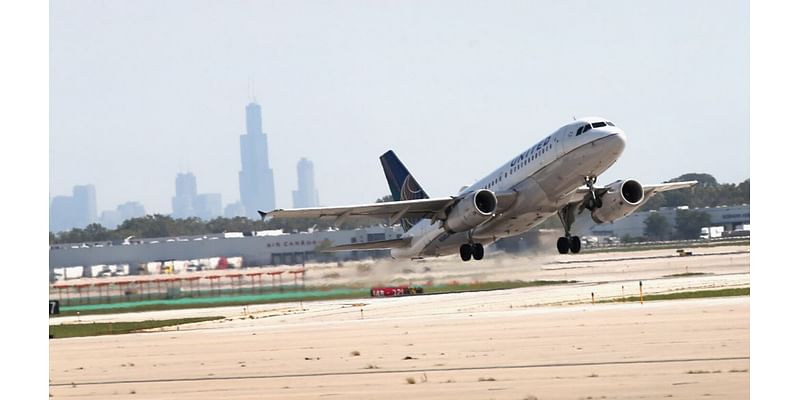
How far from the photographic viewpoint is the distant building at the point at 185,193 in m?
66.2

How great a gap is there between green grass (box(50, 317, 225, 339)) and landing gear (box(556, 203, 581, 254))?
1065cm

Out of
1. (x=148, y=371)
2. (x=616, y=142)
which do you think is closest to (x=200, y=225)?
(x=616, y=142)

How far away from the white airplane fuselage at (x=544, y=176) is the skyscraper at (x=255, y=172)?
583 inches

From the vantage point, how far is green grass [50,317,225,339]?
3139cm

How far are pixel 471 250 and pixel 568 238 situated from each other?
3.03 metres

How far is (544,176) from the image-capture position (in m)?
31.5

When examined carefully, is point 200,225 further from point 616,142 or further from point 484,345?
point 484,345

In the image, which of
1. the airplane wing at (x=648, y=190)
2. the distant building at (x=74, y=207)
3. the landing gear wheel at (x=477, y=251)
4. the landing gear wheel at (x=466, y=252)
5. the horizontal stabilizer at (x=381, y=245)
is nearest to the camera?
the airplane wing at (x=648, y=190)

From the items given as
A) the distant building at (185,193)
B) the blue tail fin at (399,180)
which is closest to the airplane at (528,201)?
the blue tail fin at (399,180)

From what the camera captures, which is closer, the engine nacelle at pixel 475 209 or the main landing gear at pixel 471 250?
the engine nacelle at pixel 475 209

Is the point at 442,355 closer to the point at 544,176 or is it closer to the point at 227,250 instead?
the point at 544,176

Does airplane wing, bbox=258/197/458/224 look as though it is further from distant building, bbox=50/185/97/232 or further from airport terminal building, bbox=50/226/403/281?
distant building, bbox=50/185/97/232

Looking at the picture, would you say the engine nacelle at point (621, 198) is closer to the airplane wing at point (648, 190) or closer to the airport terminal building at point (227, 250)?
the airplane wing at point (648, 190)

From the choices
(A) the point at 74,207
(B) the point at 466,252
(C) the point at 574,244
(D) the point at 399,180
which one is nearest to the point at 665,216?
(D) the point at 399,180
